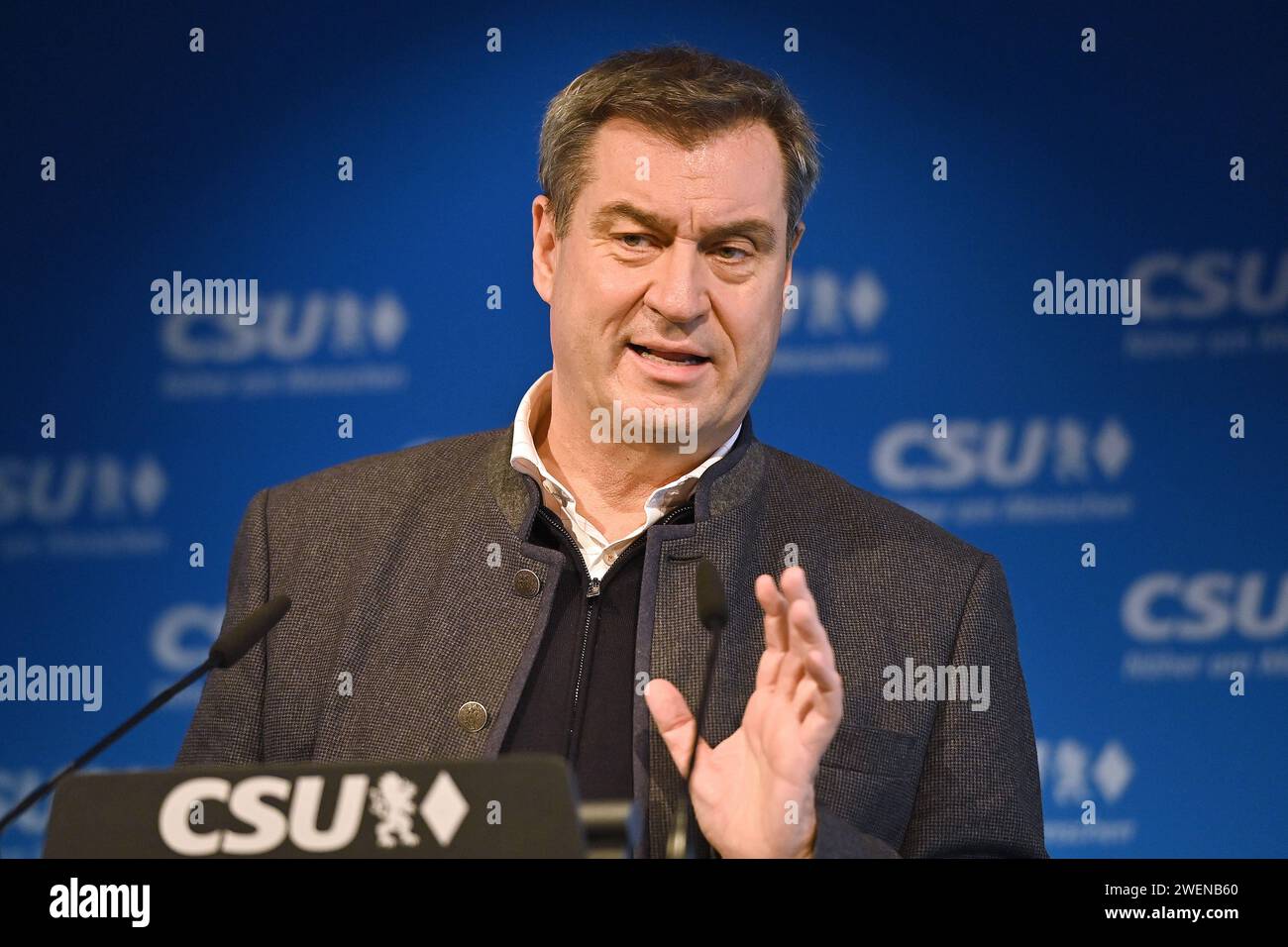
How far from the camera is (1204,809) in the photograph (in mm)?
3160

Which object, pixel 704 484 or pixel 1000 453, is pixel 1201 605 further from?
pixel 704 484

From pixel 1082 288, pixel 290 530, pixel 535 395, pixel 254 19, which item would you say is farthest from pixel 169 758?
pixel 1082 288

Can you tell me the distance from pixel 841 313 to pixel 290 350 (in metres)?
1.20

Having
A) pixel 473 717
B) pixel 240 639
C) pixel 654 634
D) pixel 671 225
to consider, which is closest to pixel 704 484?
pixel 654 634

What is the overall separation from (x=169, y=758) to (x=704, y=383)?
164 cm

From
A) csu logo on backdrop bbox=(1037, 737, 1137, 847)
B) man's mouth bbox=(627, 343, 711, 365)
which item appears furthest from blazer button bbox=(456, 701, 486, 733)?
csu logo on backdrop bbox=(1037, 737, 1137, 847)

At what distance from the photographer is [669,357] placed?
2348mm

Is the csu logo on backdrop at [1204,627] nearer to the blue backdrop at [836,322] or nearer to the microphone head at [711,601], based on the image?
the blue backdrop at [836,322]

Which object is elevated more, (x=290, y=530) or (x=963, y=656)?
(x=290, y=530)

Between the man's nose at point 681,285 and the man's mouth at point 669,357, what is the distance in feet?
0.19

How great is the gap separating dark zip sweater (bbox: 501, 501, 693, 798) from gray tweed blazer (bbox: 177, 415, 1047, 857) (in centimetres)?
3
